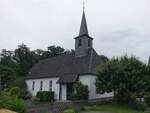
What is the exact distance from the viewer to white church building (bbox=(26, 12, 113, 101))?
2375 centimetres

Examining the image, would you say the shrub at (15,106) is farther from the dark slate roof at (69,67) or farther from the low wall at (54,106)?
the dark slate roof at (69,67)

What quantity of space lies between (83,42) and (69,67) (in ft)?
14.6

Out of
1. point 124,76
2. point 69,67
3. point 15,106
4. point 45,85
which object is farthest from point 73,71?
point 15,106

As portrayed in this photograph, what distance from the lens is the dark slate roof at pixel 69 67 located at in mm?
24453

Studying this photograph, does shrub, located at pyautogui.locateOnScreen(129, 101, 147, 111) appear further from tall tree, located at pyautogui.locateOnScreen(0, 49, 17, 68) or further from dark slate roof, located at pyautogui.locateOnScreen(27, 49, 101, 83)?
tall tree, located at pyautogui.locateOnScreen(0, 49, 17, 68)

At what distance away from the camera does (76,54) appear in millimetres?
28312

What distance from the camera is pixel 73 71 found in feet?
84.7

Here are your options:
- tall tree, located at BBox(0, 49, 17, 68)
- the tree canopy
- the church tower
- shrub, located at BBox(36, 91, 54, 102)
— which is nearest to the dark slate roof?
the church tower

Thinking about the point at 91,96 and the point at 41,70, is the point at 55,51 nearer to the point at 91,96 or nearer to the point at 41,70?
the point at 41,70

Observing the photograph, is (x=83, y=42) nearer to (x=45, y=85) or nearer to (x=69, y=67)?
(x=69, y=67)

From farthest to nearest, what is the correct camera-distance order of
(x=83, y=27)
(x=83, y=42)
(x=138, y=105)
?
1. (x=83, y=27)
2. (x=83, y=42)
3. (x=138, y=105)

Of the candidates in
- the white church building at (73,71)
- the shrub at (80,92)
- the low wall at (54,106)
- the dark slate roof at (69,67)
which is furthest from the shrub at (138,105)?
the dark slate roof at (69,67)

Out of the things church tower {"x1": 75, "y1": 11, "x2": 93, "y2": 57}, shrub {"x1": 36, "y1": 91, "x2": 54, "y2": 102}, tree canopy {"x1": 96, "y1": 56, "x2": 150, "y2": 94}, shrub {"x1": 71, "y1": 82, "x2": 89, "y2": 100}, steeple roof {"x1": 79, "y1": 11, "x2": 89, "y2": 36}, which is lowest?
shrub {"x1": 36, "y1": 91, "x2": 54, "y2": 102}

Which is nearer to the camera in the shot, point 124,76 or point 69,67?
point 124,76
